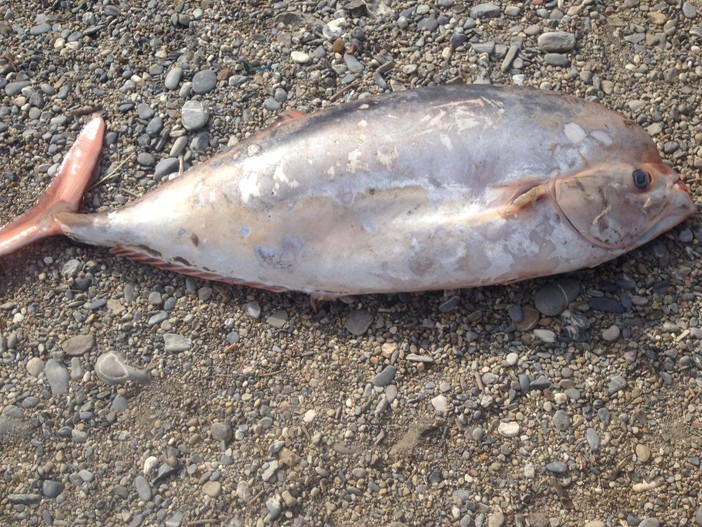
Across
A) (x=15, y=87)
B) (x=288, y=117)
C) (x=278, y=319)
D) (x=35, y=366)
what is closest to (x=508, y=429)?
(x=278, y=319)

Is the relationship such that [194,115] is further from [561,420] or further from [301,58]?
[561,420]

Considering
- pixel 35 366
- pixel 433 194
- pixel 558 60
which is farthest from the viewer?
pixel 558 60

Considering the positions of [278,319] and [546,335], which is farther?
[278,319]

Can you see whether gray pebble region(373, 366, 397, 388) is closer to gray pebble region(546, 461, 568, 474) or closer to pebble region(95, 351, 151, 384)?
gray pebble region(546, 461, 568, 474)

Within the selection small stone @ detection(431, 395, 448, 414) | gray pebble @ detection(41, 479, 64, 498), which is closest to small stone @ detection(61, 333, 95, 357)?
gray pebble @ detection(41, 479, 64, 498)

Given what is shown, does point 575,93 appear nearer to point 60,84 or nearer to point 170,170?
point 170,170
